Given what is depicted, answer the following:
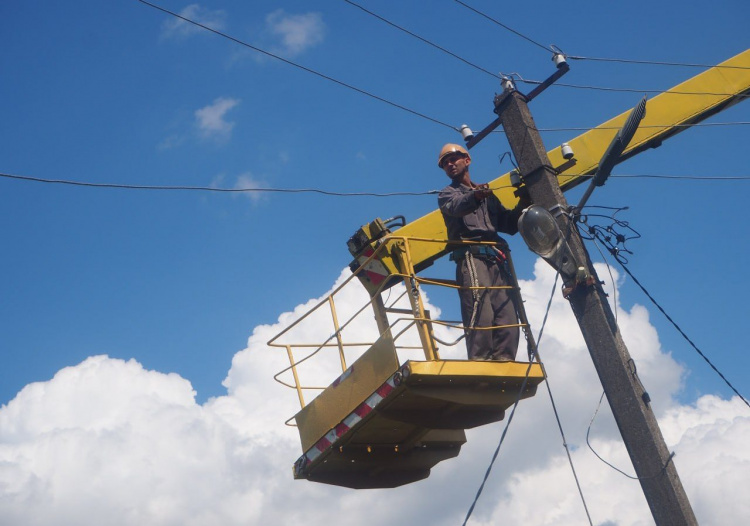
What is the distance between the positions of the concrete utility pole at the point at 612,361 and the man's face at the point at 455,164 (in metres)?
0.47

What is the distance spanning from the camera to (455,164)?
7.74 metres

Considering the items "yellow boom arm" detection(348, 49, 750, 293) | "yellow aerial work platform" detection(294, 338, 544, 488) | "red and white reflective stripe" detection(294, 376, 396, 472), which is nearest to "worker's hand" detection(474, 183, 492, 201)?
"yellow boom arm" detection(348, 49, 750, 293)

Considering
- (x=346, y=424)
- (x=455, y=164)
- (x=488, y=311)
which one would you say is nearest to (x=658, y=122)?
(x=455, y=164)

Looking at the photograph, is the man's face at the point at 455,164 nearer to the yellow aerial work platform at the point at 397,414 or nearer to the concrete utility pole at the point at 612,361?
the concrete utility pole at the point at 612,361

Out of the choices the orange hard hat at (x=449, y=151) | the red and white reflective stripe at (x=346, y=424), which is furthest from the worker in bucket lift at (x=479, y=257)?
the red and white reflective stripe at (x=346, y=424)

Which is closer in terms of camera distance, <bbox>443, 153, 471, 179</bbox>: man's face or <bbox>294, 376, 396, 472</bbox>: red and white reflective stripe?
<bbox>294, 376, 396, 472</bbox>: red and white reflective stripe

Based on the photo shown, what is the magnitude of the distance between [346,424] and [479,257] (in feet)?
6.06

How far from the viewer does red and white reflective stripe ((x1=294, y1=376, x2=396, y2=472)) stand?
21.7 feet

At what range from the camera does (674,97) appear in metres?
8.29

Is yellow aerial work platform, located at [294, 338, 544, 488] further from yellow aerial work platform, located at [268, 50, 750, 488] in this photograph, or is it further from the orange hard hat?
the orange hard hat

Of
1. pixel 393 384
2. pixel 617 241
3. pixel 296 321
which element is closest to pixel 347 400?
pixel 393 384

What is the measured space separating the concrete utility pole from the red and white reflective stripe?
5.33 ft

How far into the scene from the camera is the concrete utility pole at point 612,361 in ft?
18.9

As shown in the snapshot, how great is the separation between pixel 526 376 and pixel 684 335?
164cm
